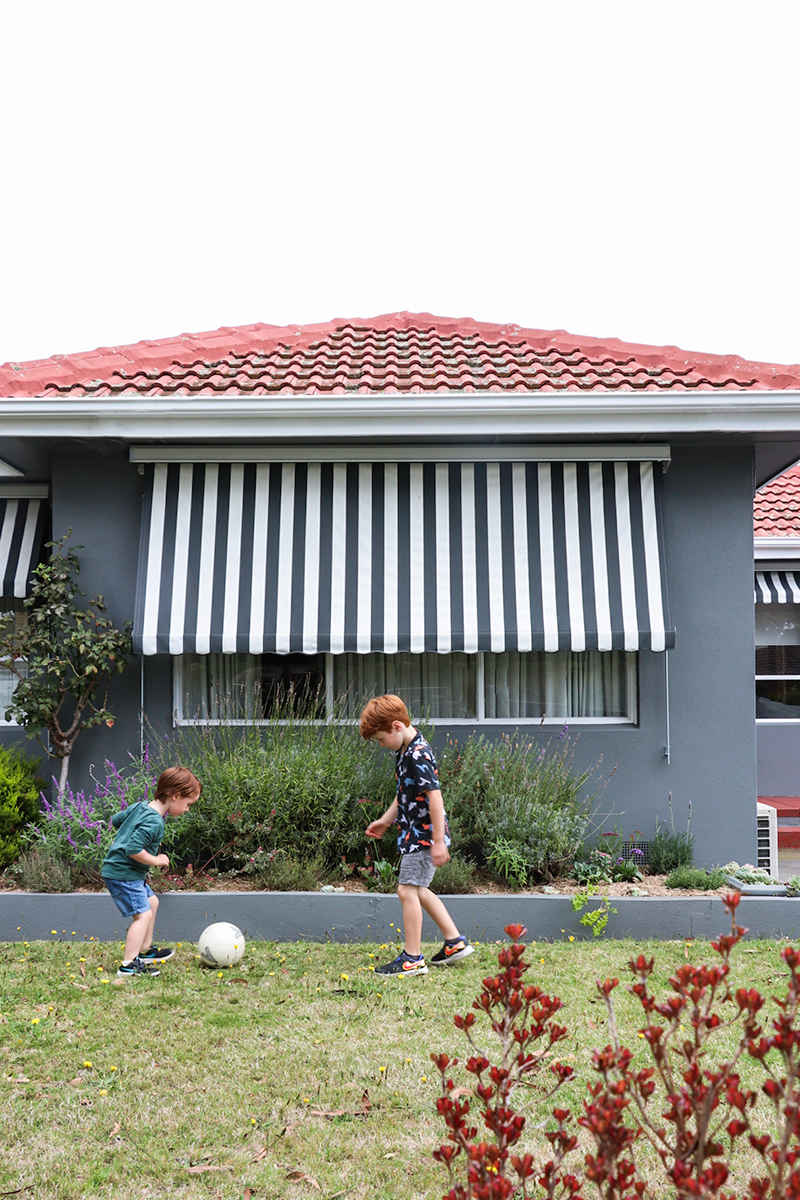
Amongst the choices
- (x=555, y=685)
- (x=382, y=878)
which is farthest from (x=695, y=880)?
(x=382, y=878)

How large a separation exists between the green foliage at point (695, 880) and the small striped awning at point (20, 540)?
6.00 metres

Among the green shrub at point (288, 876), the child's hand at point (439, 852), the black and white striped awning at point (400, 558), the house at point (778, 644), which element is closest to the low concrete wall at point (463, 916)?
the green shrub at point (288, 876)

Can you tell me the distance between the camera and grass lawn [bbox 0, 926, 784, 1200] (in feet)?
9.42

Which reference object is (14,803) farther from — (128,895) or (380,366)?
(380,366)

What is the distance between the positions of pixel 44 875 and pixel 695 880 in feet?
15.0

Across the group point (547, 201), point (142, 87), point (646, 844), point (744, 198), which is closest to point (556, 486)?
point (646, 844)

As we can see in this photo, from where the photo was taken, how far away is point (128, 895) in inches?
198

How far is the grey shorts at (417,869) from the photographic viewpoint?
4.97m

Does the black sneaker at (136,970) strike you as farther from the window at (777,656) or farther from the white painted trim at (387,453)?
the window at (777,656)

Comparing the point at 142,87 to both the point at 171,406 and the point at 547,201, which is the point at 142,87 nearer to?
the point at 547,201

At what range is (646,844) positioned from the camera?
689cm

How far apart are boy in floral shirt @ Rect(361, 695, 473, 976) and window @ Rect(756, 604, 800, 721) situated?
8401 mm

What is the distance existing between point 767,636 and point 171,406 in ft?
29.6

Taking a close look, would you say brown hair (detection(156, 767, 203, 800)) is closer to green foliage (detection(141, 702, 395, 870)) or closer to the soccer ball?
the soccer ball
